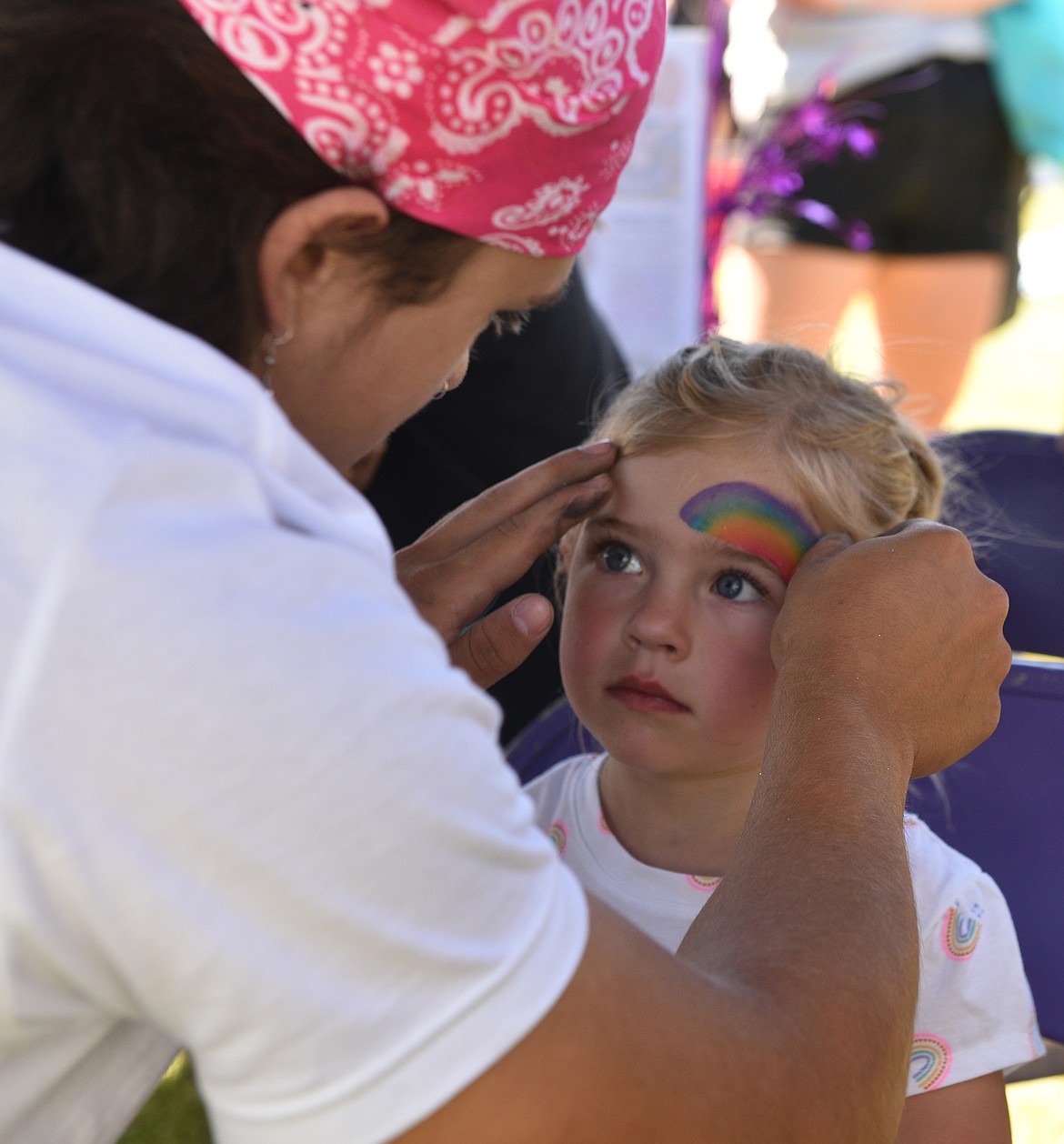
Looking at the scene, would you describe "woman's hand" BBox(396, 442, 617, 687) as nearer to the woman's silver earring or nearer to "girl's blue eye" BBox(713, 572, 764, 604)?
"girl's blue eye" BBox(713, 572, 764, 604)

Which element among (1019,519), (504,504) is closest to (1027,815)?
(1019,519)

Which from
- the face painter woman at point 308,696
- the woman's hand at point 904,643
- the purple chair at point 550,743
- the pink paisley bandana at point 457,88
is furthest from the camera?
the purple chair at point 550,743

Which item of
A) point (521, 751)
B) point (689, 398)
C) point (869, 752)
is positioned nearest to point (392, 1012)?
point (869, 752)

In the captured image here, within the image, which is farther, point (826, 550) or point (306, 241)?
point (826, 550)

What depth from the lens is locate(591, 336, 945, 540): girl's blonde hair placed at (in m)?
1.46

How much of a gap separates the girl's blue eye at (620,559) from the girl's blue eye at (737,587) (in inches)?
3.7

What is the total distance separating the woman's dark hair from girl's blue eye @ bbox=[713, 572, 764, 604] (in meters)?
0.75

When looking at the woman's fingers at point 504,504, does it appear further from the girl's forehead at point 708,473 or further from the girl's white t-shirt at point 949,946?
the girl's white t-shirt at point 949,946

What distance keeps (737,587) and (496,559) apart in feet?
0.96

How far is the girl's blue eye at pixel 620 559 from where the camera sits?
1.47 m

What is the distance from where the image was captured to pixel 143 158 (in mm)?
750

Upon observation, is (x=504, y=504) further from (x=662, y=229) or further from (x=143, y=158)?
(x=662, y=229)

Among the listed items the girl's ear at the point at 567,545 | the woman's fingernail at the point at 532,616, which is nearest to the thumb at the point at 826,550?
→ the woman's fingernail at the point at 532,616

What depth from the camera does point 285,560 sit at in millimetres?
647
